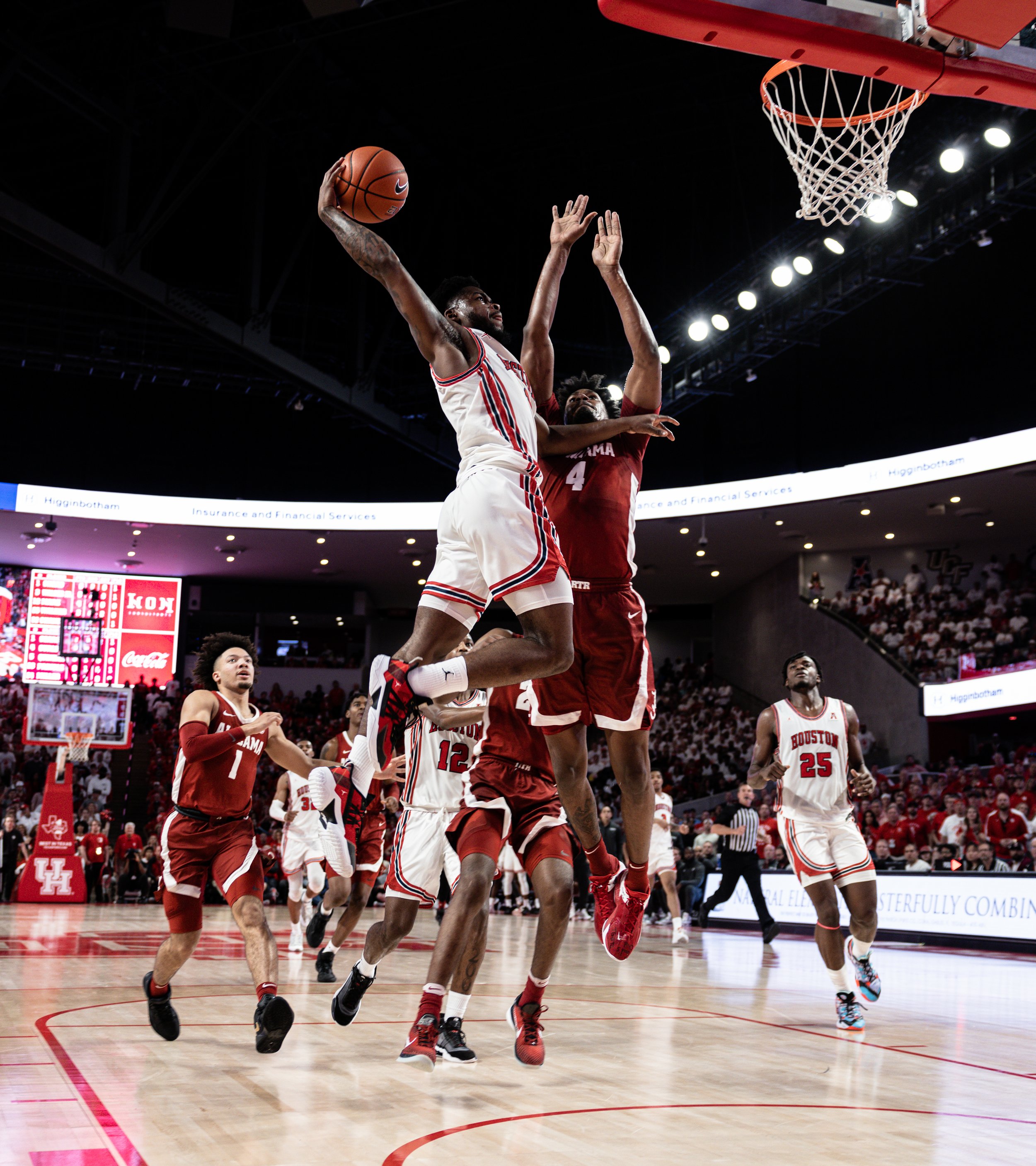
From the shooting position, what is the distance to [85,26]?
16.5 metres

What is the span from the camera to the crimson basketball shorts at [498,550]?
171 inches

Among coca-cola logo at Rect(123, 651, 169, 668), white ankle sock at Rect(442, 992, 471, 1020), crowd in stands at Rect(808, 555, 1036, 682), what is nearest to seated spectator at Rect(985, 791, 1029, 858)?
crowd in stands at Rect(808, 555, 1036, 682)

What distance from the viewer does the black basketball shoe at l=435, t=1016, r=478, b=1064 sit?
536 cm

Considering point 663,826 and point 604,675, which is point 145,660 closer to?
point 663,826

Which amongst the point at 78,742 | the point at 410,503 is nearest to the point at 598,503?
the point at 78,742

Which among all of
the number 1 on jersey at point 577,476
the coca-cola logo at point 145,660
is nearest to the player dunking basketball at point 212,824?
the number 1 on jersey at point 577,476

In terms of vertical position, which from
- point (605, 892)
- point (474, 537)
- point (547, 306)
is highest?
point (547, 306)

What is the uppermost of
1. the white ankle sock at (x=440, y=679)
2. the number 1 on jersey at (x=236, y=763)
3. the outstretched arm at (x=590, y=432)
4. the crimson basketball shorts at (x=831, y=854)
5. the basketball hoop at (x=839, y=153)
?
the basketball hoop at (x=839, y=153)

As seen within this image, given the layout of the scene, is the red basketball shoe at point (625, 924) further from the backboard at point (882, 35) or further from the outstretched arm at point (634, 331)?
the backboard at point (882, 35)

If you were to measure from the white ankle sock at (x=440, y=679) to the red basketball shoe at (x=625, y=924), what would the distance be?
1.68 meters

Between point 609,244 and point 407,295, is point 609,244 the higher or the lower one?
the higher one

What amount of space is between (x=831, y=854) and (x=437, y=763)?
9.02ft

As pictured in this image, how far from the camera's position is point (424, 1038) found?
16.6ft

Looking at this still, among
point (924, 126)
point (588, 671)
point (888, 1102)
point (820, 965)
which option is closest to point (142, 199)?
point (924, 126)
